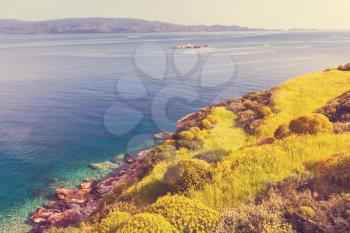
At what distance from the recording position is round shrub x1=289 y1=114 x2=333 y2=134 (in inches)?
766

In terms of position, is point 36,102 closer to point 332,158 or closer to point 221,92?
point 221,92

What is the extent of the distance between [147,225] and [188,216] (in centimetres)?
132

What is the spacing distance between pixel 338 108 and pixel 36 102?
56.7 m

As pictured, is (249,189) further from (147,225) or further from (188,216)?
(147,225)

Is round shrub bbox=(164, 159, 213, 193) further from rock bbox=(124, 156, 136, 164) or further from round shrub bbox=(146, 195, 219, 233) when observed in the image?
rock bbox=(124, 156, 136, 164)

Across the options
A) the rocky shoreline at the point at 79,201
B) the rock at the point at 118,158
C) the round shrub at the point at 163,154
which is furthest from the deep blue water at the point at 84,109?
the round shrub at the point at 163,154

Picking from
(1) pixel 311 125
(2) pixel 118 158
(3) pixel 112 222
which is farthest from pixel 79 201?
(1) pixel 311 125

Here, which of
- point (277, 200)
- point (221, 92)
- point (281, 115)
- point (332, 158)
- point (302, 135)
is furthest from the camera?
point (221, 92)

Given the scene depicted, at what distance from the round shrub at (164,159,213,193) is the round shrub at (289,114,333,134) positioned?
7.82 meters

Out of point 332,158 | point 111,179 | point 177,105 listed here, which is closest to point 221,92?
point 177,105

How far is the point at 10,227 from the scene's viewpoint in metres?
24.1

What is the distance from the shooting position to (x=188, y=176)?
14.8 m

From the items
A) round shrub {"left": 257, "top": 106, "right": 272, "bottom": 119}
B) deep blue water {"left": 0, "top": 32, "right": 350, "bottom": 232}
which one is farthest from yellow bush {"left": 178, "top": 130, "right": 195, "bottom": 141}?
deep blue water {"left": 0, "top": 32, "right": 350, "bottom": 232}

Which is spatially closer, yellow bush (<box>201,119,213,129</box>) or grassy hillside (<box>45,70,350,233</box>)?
grassy hillside (<box>45,70,350,233</box>)
